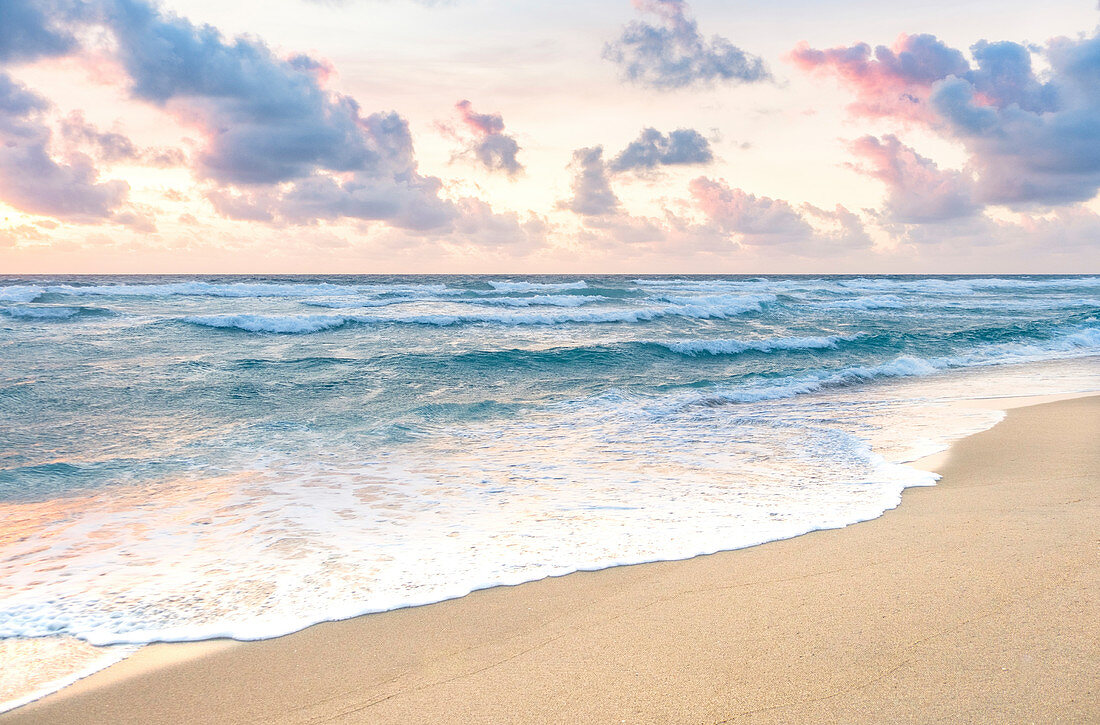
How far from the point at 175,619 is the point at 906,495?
210 inches

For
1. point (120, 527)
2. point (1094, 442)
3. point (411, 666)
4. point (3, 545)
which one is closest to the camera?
point (411, 666)

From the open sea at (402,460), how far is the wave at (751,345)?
11 centimetres

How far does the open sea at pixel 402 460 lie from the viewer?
12.6 feet

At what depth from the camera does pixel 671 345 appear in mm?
17156

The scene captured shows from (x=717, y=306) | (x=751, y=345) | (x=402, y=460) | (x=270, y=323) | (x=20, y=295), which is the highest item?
(x=20, y=295)

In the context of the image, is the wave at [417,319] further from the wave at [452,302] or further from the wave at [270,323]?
the wave at [452,302]

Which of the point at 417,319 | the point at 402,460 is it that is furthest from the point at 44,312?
the point at 402,460

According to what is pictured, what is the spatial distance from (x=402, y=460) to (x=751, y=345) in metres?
13.3

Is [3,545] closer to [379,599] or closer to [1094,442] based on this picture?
[379,599]

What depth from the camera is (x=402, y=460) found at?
Answer: 7.08 m

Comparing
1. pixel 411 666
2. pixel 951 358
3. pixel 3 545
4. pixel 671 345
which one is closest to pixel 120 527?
pixel 3 545

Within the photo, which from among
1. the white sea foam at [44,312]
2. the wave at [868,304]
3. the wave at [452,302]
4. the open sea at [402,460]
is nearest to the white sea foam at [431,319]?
the open sea at [402,460]

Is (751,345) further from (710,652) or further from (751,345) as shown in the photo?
(710,652)

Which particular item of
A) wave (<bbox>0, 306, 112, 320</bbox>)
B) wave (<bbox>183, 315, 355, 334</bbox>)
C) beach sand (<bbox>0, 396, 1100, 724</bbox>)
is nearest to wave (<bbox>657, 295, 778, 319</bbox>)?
wave (<bbox>183, 315, 355, 334</bbox>)
